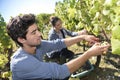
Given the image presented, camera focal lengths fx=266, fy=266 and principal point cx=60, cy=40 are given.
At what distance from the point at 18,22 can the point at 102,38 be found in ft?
26.1

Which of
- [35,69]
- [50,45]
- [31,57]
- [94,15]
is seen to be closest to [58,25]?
[94,15]

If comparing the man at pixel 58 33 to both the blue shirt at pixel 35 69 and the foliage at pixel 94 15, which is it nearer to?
the foliage at pixel 94 15

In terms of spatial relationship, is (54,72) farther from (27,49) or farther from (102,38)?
(102,38)

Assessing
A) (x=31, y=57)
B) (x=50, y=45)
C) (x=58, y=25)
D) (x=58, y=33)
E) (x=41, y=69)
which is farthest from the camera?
(x=58, y=33)

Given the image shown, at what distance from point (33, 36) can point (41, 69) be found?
437mm

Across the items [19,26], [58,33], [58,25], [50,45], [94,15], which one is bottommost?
[58,33]

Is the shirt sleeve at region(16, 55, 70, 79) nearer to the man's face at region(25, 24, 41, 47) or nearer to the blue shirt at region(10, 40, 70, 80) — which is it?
the blue shirt at region(10, 40, 70, 80)

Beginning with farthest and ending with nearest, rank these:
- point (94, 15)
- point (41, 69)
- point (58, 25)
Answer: point (58, 25) < point (94, 15) < point (41, 69)

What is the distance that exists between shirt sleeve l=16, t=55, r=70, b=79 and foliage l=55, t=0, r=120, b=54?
77cm

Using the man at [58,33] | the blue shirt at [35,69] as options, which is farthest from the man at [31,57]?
the man at [58,33]

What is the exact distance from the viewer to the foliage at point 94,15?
6.68 feet

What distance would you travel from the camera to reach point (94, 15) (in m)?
4.94

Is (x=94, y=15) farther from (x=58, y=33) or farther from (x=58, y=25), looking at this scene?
(x=58, y=33)

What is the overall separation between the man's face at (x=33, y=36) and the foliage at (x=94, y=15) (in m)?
0.78
